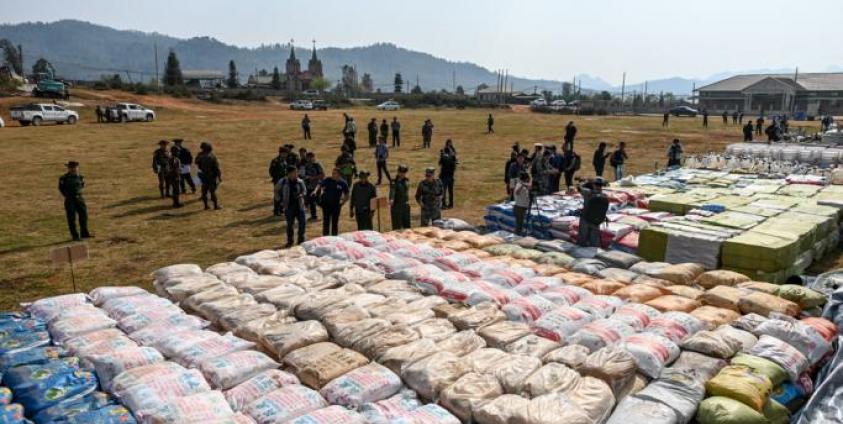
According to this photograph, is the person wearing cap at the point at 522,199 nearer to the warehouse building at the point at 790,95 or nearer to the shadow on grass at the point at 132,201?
the shadow on grass at the point at 132,201

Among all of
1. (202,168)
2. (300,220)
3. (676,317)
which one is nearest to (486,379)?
(676,317)

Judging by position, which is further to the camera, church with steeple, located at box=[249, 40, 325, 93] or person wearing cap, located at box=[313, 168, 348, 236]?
church with steeple, located at box=[249, 40, 325, 93]

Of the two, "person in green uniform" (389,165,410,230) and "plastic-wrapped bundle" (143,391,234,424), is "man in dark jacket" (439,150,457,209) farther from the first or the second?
"plastic-wrapped bundle" (143,391,234,424)

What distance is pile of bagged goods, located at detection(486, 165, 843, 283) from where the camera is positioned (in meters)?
9.46

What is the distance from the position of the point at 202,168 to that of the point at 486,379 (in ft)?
37.8

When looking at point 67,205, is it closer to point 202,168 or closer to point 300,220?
point 202,168

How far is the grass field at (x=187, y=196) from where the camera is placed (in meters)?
11.5

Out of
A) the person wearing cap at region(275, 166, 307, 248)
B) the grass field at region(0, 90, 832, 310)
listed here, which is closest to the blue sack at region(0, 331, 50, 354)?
the grass field at region(0, 90, 832, 310)

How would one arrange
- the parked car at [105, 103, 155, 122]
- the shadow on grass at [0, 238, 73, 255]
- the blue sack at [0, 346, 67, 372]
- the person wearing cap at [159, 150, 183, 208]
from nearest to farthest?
the blue sack at [0, 346, 67, 372], the shadow on grass at [0, 238, 73, 255], the person wearing cap at [159, 150, 183, 208], the parked car at [105, 103, 155, 122]

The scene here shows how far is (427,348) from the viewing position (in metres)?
5.78

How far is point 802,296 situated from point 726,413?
135 inches

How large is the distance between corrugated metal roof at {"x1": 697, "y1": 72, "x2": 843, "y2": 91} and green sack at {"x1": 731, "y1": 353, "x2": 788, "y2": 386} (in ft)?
260

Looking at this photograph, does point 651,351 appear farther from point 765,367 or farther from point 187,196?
point 187,196

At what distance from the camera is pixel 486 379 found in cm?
520
